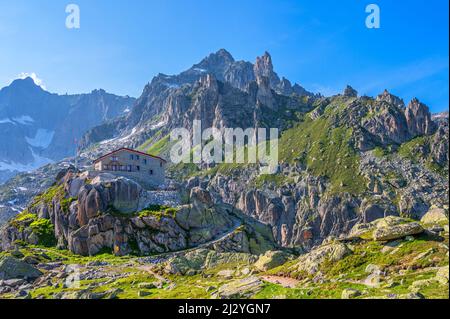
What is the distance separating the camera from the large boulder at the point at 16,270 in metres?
73.1

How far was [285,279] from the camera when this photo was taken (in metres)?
48.3

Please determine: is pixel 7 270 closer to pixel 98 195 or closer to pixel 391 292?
pixel 98 195

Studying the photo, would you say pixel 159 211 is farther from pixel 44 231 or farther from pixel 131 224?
pixel 44 231

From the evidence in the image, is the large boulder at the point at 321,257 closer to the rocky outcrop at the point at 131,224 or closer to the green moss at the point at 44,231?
the rocky outcrop at the point at 131,224

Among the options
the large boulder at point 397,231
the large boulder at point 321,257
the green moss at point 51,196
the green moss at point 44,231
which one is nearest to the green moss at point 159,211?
the green moss at point 44,231

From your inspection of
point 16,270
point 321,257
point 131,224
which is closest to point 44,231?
point 131,224

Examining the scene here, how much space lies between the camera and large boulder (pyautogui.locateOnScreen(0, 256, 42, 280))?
73125 millimetres

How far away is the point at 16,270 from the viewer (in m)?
74.4
